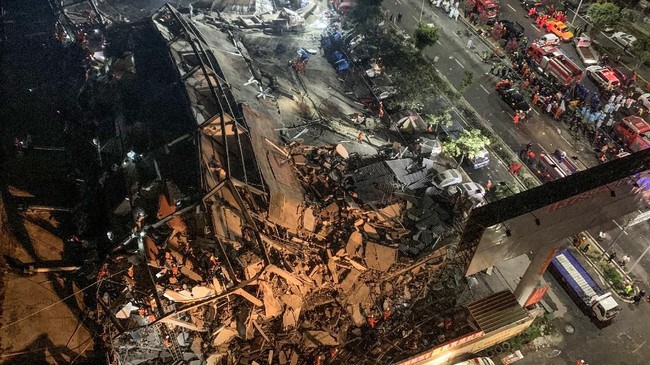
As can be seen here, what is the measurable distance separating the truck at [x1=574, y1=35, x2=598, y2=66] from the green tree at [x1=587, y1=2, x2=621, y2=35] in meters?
2.35

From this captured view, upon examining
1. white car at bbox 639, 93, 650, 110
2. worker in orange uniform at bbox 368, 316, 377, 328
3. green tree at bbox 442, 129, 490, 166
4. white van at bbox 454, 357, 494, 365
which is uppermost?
white car at bbox 639, 93, 650, 110

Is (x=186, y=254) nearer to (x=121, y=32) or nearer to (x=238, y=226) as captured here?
(x=238, y=226)

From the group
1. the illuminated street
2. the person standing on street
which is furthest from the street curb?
the person standing on street

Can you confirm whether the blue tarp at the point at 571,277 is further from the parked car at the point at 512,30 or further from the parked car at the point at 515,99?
the parked car at the point at 512,30

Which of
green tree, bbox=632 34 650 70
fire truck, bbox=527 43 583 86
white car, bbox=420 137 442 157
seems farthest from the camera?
green tree, bbox=632 34 650 70

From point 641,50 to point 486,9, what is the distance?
14.0m

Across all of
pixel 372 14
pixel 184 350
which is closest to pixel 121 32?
pixel 372 14

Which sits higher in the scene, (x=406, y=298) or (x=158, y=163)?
(x=158, y=163)

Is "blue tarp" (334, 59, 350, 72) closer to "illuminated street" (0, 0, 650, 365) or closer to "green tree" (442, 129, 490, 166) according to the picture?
"illuminated street" (0, 0, 650, 365)

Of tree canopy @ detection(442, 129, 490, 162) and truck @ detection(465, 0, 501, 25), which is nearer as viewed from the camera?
tree canopy @ detection(442, 129, 490, 162)

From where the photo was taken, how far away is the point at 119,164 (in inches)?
977

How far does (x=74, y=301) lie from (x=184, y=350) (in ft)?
18.1

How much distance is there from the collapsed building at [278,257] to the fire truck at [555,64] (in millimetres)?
16739

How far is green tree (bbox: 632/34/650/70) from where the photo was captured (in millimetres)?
39188
